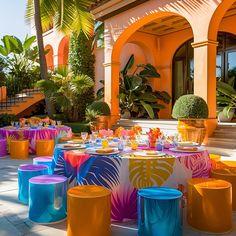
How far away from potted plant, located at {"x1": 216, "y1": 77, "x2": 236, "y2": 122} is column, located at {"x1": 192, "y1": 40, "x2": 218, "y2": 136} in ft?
4.25

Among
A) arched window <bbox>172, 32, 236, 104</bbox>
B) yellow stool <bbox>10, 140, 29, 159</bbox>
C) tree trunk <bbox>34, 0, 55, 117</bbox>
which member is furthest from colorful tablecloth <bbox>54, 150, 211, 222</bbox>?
tree trunk <bbox>34, 0, 55, 117</bbox>

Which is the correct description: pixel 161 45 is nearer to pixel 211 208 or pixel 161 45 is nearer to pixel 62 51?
pixel 62 51

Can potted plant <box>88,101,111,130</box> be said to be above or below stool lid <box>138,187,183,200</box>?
above

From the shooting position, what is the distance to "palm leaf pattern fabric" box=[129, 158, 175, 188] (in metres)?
3.55

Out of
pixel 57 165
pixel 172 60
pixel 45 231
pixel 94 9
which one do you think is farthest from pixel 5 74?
pixel 45 231

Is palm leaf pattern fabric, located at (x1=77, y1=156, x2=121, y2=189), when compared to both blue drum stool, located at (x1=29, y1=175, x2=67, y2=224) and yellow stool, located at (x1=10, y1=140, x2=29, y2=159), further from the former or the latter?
yellow stool, located at (x1=10, y1=140, x2=29, y2=159)

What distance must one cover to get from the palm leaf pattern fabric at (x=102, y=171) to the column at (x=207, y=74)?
5894mm

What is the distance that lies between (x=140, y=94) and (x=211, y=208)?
10100 millimetres

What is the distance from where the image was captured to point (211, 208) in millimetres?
3289

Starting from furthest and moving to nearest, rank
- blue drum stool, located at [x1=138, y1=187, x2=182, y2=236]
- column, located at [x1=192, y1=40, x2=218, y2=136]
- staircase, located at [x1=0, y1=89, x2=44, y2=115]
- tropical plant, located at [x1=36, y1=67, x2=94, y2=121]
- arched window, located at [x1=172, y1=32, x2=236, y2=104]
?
staircase, located at [x1=0, y1=89, x2=44, y2=115] → tropical plant, located at [x1=36, y1=67, x2=94, y2=121] → arched window, located at [x1=172, y1=32, x2=236, y2=104] → column, located at [x1=192, y1=40, x2=218, y2=136] → blue drum stool, located at [x1=138, y1=187, x2=182, y2=236]

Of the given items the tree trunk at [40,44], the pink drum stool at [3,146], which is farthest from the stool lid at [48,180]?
the tree trunk at [40,44]

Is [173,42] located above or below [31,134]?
above

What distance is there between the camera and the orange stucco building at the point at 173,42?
889 centimetres

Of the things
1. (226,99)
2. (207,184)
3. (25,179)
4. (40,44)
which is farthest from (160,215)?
(40,44)
